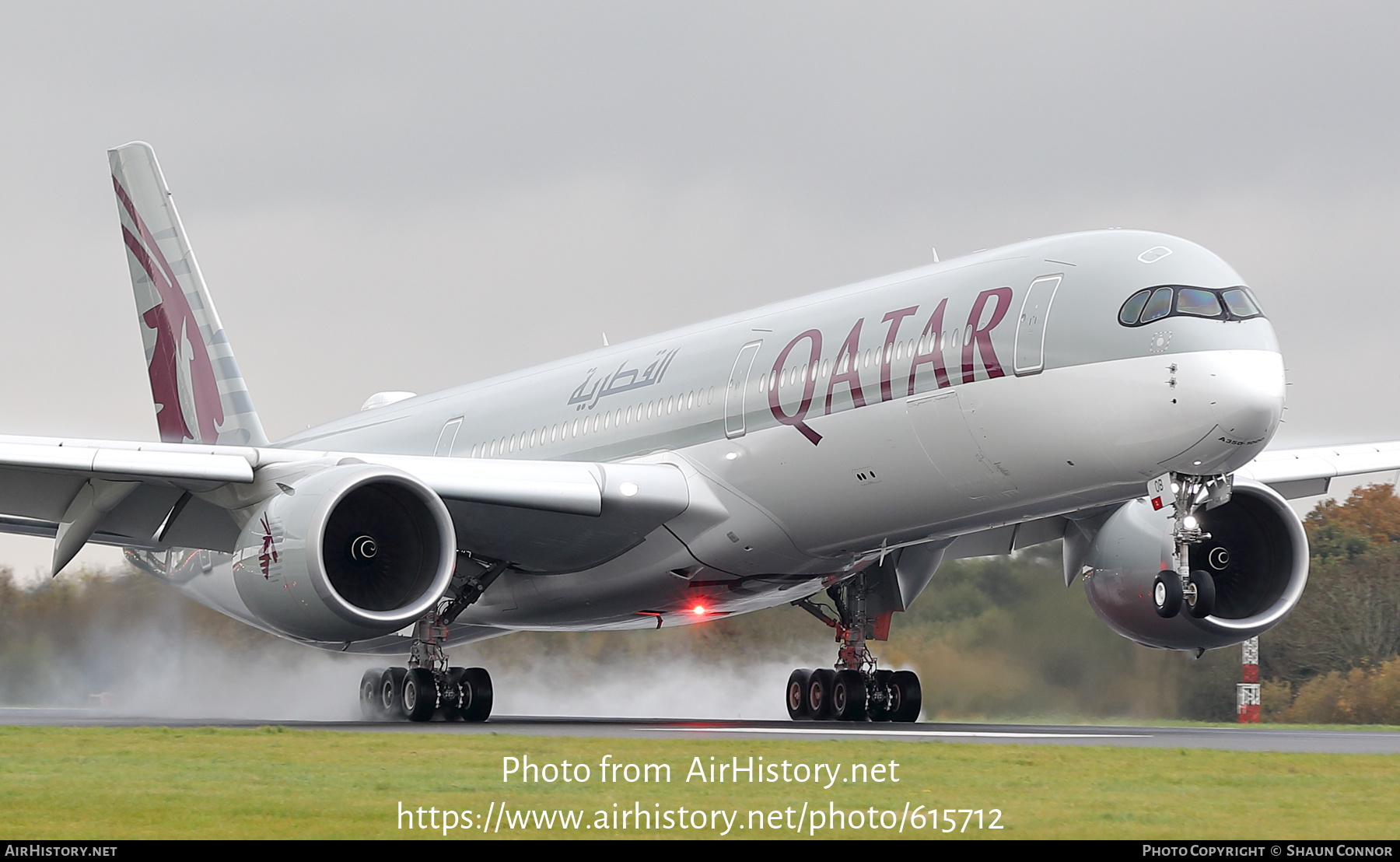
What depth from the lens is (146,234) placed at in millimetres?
27531

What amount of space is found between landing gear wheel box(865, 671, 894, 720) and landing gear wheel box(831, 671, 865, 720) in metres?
0.13

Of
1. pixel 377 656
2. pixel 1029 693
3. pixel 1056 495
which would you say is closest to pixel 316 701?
pixel 377 656

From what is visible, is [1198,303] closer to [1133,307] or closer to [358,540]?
[1133,307]

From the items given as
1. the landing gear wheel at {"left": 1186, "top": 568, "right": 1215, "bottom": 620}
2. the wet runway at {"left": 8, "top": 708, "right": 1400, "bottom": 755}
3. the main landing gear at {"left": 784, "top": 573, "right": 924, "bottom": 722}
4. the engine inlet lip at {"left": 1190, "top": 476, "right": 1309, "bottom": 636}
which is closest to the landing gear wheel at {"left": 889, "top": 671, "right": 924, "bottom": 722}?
the main landing gear at {"left": 784, "top": 573, "right": 924, "bottom": 722}

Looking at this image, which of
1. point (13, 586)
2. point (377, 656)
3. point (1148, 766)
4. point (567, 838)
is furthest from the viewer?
point (13, 586)

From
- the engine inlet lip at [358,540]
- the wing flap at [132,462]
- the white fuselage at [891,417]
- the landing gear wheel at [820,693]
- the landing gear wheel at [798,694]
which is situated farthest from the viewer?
the landing gear wheel at [798,694]

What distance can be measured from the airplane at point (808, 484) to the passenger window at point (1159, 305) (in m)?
0.02

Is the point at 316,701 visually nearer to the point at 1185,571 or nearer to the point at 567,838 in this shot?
the point at 1185,571

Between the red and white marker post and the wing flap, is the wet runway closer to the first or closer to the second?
the wing flap

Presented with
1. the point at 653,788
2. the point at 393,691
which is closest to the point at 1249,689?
the point at 393,691

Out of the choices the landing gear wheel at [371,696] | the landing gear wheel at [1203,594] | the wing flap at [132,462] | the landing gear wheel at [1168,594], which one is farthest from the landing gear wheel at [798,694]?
the wing flap at [132,462]

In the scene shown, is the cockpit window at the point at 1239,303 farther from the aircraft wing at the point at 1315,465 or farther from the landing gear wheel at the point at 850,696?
the landing gear wheel at the point at 850,696

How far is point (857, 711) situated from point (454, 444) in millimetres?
6629

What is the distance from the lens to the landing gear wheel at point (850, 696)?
20.9 m
